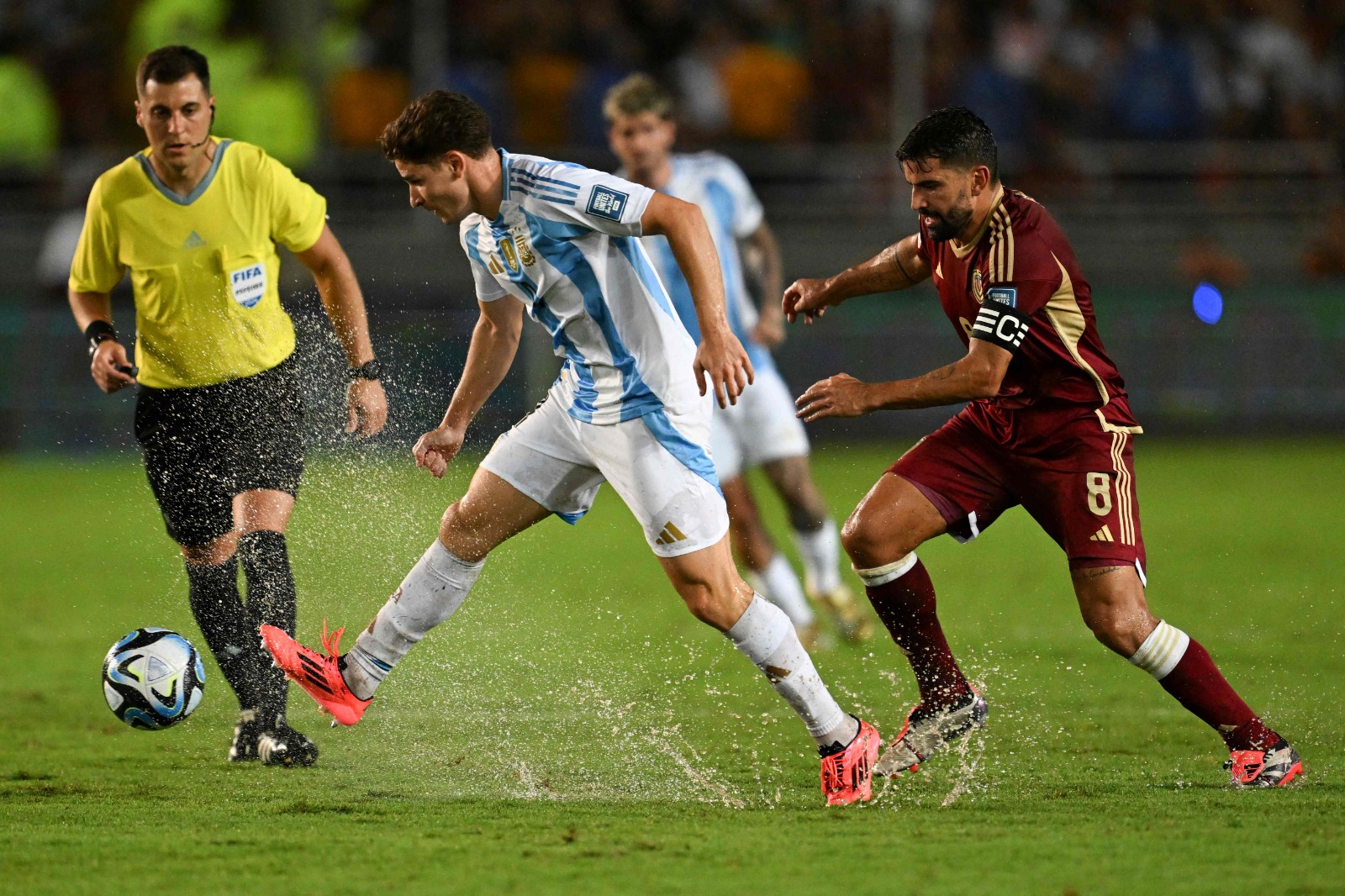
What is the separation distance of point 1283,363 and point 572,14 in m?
7.54

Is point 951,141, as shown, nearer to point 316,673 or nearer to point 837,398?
point 837,398

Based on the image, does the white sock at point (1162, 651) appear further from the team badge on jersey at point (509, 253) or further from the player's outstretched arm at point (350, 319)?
the player's outstretched arm at point (350, 319)

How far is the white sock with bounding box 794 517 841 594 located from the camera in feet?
25.7

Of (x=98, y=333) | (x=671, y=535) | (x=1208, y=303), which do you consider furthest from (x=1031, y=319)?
(x=1208, y=303)

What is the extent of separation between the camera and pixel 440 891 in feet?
12.6

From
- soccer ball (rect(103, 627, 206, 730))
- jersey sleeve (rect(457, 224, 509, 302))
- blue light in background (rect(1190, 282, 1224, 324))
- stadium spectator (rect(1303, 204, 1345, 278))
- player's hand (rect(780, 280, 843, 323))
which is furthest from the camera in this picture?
stadium spectator (rect(1303, 204, 1345, 278))

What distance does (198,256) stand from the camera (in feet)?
18.5

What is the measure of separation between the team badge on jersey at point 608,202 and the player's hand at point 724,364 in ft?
1.48

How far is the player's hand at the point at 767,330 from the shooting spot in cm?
784

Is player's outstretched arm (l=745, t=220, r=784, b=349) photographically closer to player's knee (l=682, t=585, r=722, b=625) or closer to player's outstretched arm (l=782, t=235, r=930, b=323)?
player's outstretched arm (l=782, t=235, r=930, b=323)

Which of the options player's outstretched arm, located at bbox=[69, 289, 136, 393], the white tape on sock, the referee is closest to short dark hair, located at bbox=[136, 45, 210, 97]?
the referee

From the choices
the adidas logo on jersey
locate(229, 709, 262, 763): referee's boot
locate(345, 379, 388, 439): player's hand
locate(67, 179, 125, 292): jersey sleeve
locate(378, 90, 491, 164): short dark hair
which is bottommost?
locate(229, 709, 262, 763): referee's boot

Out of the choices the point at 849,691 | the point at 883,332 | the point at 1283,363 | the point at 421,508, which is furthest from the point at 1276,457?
the point at 421,508

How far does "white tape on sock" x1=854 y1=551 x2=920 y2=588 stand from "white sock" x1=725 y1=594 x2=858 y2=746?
427 millimetres
